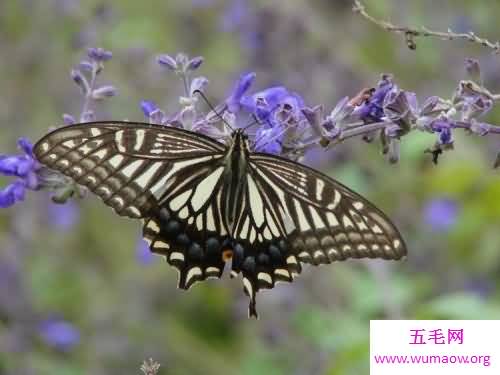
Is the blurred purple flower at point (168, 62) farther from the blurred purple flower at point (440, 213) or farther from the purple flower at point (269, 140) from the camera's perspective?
the blurred purple flower at point (440, 213)

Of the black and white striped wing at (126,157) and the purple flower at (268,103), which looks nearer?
the black and white striped wing at (126,157)

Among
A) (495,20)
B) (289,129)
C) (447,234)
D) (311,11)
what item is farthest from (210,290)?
(289,129)

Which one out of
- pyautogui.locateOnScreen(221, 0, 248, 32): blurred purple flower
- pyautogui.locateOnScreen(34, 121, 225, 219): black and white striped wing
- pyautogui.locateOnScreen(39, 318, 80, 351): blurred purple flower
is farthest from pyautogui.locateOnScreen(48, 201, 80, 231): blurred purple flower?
pyautogui.locateOnScreen(34, 121, 225, 219): black and white striped wing

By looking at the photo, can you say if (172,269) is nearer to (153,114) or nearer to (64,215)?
(64,215)

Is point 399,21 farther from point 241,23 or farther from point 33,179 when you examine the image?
point 33,179

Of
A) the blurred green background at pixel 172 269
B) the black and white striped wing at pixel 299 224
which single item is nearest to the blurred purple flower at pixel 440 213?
the blurred green background at pixel 172 269

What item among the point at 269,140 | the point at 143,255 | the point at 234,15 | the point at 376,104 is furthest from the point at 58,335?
the point at 376,104
